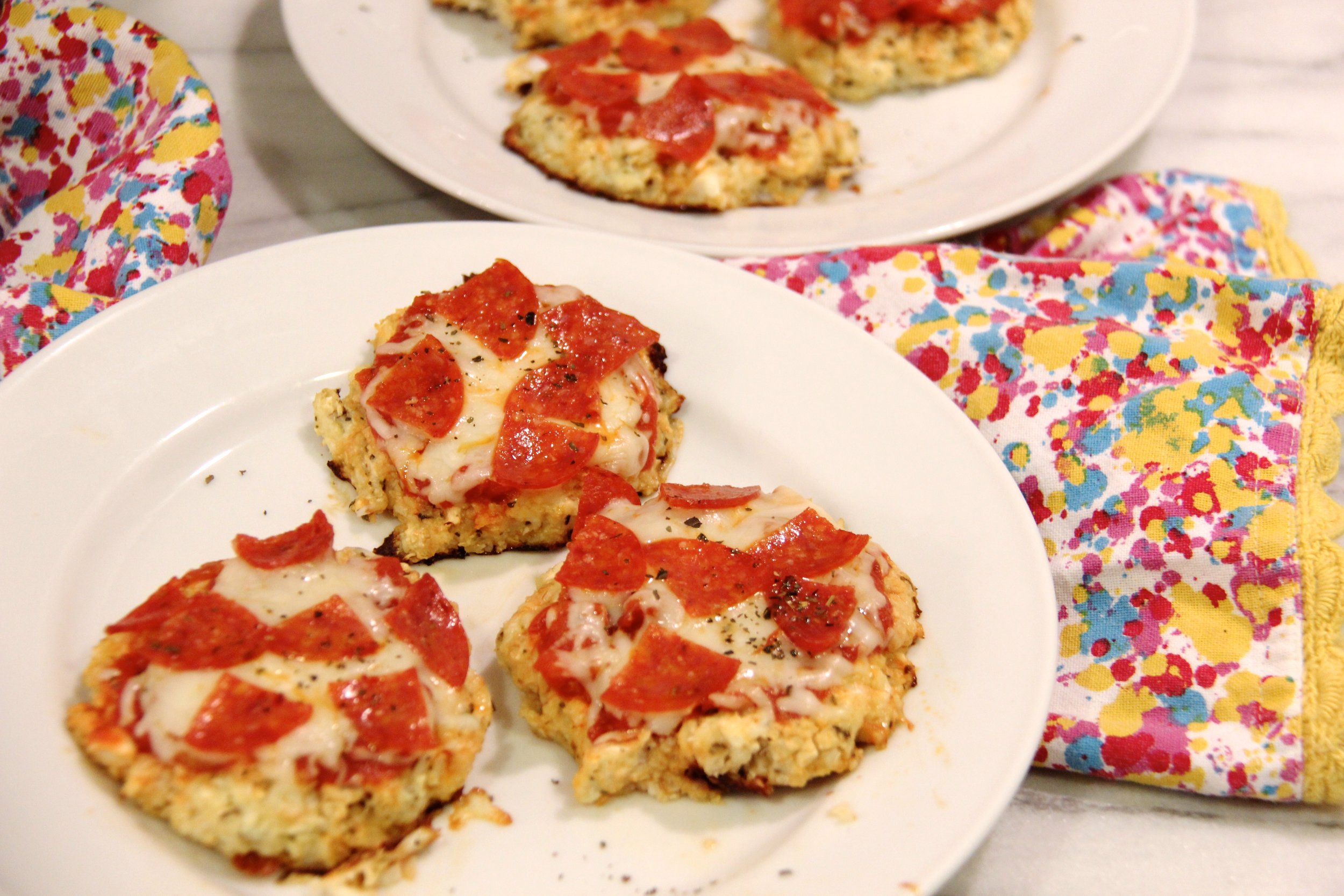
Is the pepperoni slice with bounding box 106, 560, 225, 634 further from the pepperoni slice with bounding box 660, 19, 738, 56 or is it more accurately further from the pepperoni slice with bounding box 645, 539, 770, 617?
the pepperoni slice with bounding box 660, 19, 738, 56

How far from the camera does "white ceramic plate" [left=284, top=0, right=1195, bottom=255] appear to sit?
3633 mm

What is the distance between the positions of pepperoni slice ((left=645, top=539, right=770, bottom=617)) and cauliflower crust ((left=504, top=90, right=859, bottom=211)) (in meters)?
1.68

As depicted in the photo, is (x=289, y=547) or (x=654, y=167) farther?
(x=654, y=167)

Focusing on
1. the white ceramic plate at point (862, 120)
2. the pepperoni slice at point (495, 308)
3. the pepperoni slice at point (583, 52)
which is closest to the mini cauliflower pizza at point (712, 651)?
the pepperoni slice at point (495, 308)

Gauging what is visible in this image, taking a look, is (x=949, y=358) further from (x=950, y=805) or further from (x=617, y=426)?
(x=950, y=805)

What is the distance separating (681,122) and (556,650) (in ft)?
6.96

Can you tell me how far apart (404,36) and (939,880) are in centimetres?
361

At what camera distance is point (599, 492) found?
8.71 feet

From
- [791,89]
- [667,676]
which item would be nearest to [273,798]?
[667,676]

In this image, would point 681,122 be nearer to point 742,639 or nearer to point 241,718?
point 742,639

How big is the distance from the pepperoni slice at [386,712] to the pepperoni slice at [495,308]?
933 millimetres

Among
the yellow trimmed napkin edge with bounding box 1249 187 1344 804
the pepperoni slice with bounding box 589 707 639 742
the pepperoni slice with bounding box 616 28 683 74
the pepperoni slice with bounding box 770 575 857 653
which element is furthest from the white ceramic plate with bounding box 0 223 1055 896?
the pepperoni slice with bounding box 616 28 683 74

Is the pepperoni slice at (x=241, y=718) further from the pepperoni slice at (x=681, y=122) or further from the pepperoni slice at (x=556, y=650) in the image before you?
the pepperoni slice at (x=681, y=122)

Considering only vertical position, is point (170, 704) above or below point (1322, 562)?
below
